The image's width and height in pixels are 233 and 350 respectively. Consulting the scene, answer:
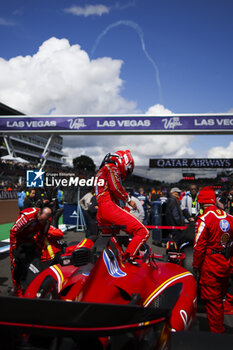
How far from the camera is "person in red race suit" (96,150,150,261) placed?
137 inches

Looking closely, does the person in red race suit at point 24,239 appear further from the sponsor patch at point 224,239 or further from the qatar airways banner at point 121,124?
the qatar airways banner at point 121,124

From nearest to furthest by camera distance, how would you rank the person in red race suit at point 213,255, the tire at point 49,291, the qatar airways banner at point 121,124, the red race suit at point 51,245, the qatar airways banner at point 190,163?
1. the tire at point 49,291
2. the person in red race suit at point 213,255
3. the red race suit at point 51,245
4. the qatar airways banner at point 121,124
5. the qatar airways banner at point 190,163

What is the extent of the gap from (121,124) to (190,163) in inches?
1106

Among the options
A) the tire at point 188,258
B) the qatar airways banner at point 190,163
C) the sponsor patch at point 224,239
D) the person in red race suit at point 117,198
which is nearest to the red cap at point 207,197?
the sponsor patch at point 224,239

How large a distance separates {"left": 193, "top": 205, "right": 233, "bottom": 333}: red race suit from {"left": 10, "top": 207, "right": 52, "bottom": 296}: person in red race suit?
6.14 ft

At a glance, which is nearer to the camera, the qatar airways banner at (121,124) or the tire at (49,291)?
the tire at (49,291)

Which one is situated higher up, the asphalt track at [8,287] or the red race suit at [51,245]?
the red race suit at [51,245]

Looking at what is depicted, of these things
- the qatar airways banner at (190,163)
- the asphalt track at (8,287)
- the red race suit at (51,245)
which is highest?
Result: the qatar airways banner at (190,163)

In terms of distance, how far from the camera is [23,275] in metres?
3.61

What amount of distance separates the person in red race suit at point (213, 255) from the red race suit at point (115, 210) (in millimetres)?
630

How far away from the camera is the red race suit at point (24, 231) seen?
3.66m

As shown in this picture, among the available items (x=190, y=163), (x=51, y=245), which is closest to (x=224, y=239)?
(x=51, y=245)

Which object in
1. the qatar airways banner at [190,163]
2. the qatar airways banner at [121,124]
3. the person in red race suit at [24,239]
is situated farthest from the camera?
the qatar airways banner at [190,163]

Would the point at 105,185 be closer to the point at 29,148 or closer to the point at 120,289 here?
the point at 120,289
